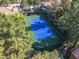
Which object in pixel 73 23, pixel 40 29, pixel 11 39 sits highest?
pixel 73 23

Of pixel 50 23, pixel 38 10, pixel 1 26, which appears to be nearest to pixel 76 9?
pixel 1 26

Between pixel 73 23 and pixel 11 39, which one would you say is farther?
pixel 73 23

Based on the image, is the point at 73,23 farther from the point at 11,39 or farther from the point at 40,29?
the point at 40,29

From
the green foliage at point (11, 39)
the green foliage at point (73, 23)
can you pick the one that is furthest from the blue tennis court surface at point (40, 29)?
the green foliage at point (11, 39)

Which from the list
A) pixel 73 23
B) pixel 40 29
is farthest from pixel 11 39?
pixel 40 29

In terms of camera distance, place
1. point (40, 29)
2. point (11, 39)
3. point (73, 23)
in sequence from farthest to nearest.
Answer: point (40, 29), point (73, 23), point (11, 39)

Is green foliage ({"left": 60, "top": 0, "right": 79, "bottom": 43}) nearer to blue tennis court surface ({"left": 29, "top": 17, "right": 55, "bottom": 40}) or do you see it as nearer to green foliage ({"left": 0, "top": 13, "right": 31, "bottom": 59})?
green foliage ({"left": 0, "top": 13, "right": 31, "bottom": 59})

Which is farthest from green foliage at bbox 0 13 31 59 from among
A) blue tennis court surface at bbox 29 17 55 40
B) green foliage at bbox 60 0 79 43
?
blue tennis court surface at bbox 29 17 55 40

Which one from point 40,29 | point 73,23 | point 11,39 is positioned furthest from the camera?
point 40,29

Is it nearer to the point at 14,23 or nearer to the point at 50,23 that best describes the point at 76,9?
the point at 14,23
